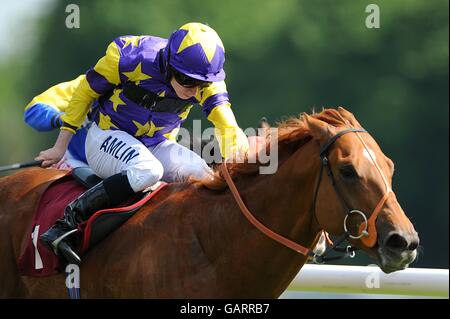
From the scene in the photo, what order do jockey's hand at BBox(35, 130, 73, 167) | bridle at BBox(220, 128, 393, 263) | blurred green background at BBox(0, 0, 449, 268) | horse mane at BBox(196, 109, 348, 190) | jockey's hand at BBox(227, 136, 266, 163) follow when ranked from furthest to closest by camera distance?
blurred green background at BBox(0, 0, 449, 268)
jockey's hand at BBox(35, 130, 73, 167)
jockey's hand at BBox(227, 136, 266, 163)
horse mane at BBox(196, 109, 348, 190)
bridle at BBox(220, 128, 393, 263)

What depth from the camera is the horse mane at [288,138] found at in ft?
17.4

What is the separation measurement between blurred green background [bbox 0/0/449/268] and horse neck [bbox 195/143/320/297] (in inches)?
625

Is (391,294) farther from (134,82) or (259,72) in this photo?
(259,72)

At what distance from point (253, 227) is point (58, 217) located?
1365 millimetres

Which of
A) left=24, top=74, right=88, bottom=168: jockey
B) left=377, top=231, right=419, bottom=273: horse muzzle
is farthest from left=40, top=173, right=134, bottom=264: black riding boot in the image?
left=377, top=231, right=419, bottom=273: horse muzzle

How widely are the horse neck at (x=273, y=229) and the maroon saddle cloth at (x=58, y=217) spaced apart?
2.08 feet

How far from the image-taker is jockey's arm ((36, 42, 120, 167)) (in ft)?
20.0

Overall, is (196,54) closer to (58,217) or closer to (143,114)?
(143,114)

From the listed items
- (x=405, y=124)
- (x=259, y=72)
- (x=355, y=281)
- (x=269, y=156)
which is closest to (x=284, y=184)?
(x=269, y=156)

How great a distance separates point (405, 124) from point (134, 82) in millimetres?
20838

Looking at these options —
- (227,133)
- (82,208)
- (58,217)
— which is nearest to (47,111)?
(58,217)

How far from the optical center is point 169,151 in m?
6.27

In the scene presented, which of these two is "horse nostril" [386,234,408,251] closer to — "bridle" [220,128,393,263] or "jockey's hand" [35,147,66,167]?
"bridle" [220,128,393,263]

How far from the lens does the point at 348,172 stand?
4961 mm
